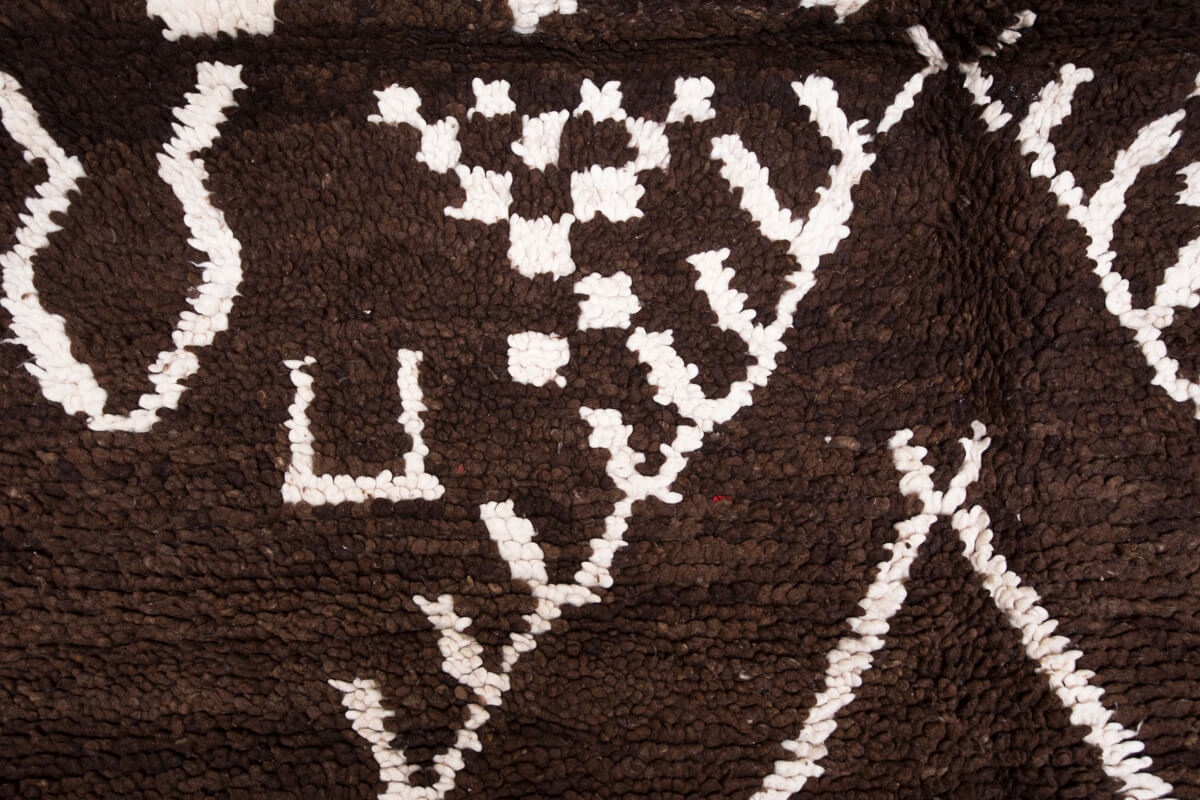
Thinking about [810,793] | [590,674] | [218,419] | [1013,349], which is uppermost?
[218,419]

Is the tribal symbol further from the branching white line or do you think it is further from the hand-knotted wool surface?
the branching white line

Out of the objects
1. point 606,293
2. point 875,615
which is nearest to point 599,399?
point 606,293

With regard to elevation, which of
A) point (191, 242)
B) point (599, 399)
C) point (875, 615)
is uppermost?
point (191, 242)

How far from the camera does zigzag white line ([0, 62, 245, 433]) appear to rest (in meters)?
0.53

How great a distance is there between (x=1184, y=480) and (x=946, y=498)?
17 centimetres

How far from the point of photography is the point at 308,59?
53 centimetres

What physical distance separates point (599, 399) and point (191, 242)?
33 cm

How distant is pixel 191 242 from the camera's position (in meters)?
0.54

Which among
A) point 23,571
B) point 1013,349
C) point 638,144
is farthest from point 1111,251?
point 23,571

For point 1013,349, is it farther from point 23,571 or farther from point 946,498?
point 23,571

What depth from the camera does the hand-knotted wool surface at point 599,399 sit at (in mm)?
531

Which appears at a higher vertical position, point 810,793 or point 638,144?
point 638,144

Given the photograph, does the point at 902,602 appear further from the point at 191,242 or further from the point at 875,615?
the point at 191,242

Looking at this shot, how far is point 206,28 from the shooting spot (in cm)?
53
